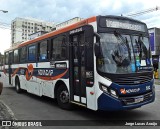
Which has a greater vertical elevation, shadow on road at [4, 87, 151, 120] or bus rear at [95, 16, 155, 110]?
bus rear at [95, 16, 155, 110]

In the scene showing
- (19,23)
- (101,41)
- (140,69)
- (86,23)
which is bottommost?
(140,69)

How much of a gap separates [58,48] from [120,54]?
9.80ft

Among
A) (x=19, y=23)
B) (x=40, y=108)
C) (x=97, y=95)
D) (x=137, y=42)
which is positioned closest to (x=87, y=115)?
(x=97, y=95)

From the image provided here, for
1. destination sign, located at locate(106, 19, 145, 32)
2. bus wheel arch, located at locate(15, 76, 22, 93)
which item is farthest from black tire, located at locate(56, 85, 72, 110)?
bus wheel arch, located at locate(15, 76, 22, 93)

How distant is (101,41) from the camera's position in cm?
689

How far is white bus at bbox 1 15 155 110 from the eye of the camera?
6754mm

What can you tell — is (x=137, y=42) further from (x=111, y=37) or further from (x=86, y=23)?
(x=86, y=23)

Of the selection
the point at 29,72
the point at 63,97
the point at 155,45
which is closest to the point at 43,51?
the point at 29,72

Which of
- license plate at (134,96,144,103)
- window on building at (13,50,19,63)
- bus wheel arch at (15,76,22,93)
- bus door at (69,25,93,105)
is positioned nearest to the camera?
license plate at (134,96,144,103)

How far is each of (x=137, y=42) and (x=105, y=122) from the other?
8.91ft

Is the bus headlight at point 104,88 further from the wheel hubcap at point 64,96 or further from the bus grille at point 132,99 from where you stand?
the wheel hubcap at point 64,96

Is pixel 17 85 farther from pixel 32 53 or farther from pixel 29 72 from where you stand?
pixel 32 53

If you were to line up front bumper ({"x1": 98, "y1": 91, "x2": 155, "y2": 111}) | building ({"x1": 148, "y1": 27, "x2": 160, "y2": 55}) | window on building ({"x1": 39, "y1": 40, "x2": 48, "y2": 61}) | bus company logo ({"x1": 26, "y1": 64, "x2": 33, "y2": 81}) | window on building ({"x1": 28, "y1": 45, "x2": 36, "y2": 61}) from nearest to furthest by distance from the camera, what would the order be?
front bumper ({"x1": 98, "y1": 91, "x2": 155, "y2": 111})
window on building ({"x1": 39, "y1": 40, "x2": 48, "y2": 61})
window on building ({"x1": 28, "y1": 45, "x2": 36, "y2": 61})
bus company logo ({"x1": 26, "y1": 64, "x2": 33, "y2": 81})
building ({"x1": 148, "y1": 27, "x2": 160, "y2": 55})

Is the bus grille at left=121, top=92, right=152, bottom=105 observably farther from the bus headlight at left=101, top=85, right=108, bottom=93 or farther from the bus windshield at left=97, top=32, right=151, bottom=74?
the bus windshield at left=97, top=32, right=151, bottom=74
